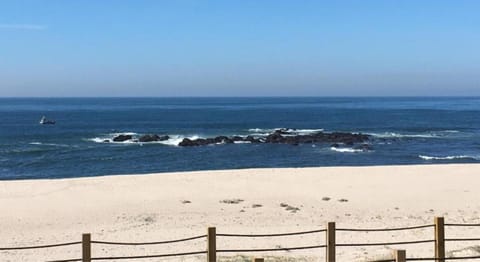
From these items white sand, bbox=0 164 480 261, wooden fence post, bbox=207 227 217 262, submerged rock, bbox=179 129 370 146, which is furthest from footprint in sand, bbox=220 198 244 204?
submerged rock, bbox=179 129 370 146

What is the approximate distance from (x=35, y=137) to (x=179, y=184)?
33.3 metres

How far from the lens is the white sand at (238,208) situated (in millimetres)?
12650

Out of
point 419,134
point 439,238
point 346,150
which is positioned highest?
point 439,238

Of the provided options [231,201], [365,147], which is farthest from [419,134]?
[231,201]

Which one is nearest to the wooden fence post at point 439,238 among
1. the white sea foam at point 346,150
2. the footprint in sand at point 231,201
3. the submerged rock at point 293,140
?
the footprint in sand at point 231,201

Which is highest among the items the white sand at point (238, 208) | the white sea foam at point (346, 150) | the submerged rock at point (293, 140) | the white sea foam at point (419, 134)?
the white sand at point (238, 208)

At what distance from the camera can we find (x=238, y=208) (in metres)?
16.8

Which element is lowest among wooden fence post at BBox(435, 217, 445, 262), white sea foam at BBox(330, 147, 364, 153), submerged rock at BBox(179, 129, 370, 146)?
white sea foam at BBox(330, 147, 364, 153)

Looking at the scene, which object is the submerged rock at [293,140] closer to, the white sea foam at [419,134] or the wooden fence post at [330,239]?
the white sea foam at [419,134]

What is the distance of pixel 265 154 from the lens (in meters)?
38.4

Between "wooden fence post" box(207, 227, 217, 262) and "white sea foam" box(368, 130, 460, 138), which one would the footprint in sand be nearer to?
"wooden fence post" box(207, 227, 217, 262)

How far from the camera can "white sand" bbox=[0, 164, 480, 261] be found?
12650 mm

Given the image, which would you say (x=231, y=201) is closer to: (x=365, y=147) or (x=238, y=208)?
(x=238, y=208)

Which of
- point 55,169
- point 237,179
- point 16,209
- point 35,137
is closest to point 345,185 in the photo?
point 237,179
